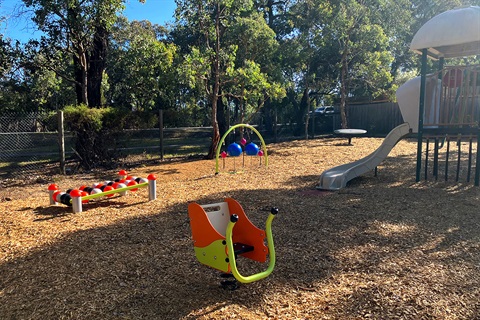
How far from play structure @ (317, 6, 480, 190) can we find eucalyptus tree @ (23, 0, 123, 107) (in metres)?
6.80

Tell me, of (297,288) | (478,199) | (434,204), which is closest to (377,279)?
(297,288)

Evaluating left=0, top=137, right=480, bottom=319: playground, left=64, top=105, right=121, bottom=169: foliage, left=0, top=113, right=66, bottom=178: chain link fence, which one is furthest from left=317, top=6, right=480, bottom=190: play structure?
left=0, top=113, right=66, bottom=178: chain link fence

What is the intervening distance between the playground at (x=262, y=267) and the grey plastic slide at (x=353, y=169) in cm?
30

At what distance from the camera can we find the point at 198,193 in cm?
711

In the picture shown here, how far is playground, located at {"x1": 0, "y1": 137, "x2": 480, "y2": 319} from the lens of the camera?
2.85 m

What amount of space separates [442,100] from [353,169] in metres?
2.49

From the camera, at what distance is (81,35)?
9688 mm

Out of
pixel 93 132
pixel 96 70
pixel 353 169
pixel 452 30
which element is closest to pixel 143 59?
pixel 96 70

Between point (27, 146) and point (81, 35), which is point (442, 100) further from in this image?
point (27, 146)

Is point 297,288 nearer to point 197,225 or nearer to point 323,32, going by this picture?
point 197,225

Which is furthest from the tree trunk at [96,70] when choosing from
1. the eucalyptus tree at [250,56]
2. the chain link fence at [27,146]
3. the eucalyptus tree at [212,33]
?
the eucalyptus tree at [250,56]

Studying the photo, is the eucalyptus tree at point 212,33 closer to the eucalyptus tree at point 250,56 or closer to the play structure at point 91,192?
the eucalyptus tree at point 250,56

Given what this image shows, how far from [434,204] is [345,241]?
8.52 ft

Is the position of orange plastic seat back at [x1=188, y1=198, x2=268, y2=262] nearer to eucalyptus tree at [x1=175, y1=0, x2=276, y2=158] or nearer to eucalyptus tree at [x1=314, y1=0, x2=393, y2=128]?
eucalyptus tree at [x1=175, y1=0, x2=276, y2=158]
